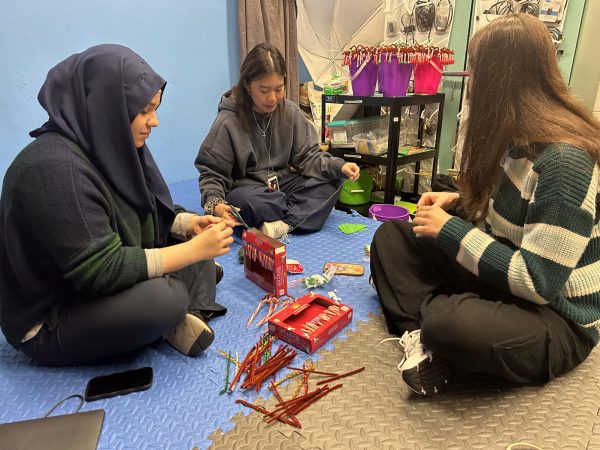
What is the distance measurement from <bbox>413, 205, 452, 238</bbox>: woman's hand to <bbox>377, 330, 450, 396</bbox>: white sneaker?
9.6 inches

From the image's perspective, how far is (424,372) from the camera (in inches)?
34.6

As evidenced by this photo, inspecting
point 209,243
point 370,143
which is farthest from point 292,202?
point 209,243

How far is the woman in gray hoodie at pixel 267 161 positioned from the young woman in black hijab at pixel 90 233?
1.94 ft

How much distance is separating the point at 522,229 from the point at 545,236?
0.10 metres

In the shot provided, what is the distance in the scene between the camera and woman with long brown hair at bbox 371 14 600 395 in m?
0.76

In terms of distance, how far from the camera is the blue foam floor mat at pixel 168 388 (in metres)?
Result: 0.83

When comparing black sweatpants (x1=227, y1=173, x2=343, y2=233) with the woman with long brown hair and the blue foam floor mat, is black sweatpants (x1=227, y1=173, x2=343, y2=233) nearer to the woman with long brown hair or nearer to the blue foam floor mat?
the blue foam floor mat

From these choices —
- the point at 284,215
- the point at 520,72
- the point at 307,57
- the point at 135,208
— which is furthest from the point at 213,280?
the point at 307,57

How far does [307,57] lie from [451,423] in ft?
7.52

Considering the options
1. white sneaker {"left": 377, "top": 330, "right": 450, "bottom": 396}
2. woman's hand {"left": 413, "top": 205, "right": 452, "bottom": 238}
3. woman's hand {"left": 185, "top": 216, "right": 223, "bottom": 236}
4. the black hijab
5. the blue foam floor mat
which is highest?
the black hijab

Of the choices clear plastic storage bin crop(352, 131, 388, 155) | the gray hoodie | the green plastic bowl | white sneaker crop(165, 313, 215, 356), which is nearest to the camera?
white sneaker crop(165, 313, 215, 356)

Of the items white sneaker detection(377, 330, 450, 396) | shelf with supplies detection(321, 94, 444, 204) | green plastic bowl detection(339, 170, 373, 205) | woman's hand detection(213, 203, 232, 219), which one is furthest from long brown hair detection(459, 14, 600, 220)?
green plastic bowl detection(339, 170, 373, 205)

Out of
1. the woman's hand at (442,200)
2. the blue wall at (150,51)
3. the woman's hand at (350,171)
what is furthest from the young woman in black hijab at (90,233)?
the blue wall at (150,51)

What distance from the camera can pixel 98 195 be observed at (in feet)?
2.78
